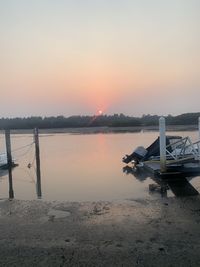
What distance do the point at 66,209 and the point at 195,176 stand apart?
756 centimetres

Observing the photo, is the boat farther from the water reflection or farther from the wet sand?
the wet sand

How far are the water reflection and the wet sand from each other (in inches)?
66.5

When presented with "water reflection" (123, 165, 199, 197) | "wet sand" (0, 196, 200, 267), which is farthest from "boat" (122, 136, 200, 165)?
"wet sand" (0, 196, 200, 267)

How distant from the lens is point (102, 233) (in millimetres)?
7891

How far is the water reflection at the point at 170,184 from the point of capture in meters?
13.2

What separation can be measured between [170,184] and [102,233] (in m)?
7.42

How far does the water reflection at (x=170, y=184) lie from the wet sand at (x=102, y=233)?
1689 mm

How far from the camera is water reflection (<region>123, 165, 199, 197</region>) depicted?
1318 cm

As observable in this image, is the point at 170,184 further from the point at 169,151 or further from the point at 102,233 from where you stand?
the point at 102,233

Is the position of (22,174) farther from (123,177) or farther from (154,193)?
(154,193)

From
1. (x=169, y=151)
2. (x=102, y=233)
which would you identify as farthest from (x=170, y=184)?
(x=102, y=233)

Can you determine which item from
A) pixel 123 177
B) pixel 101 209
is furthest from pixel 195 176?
pixel 101 209

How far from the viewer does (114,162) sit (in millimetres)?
24094

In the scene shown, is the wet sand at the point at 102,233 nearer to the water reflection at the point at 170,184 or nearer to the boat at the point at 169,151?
the water reflection at the point at 170,184
